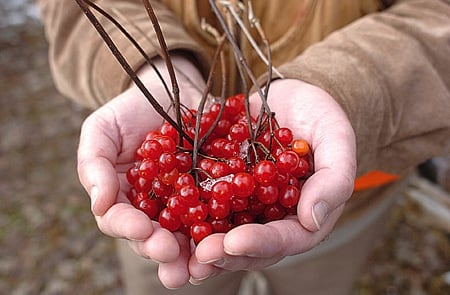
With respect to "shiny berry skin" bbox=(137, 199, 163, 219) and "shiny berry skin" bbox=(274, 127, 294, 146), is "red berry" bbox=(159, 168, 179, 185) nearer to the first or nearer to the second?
"shiny berry skin" bbox=(137, 199, 163, 219)

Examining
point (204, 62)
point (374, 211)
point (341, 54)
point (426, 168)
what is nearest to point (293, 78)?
point (341, 54)

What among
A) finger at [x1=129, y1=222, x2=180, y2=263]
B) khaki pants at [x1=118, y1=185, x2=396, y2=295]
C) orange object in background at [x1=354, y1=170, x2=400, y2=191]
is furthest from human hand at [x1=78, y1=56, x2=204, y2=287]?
khaki pants at [x1=118, y1=185, x2=396, y2=295]

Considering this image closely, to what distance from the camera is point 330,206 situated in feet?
2.39

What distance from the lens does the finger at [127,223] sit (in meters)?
0.70

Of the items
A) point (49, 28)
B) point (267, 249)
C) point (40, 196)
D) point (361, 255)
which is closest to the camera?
point (267, 249)

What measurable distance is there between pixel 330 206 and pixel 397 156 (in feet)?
1.18

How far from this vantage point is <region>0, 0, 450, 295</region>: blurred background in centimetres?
190

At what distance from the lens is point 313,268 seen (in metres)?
1.37

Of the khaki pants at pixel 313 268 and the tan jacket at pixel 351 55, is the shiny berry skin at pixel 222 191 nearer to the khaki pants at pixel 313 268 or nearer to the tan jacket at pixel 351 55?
the tan jacket at pixel 351 55

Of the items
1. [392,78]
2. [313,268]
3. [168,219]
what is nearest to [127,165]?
[168,219]

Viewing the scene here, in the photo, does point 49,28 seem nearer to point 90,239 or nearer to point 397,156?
point 397,156

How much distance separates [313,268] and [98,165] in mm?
749

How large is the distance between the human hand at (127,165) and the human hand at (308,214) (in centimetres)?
4

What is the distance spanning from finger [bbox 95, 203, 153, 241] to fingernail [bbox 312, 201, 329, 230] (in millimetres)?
200
